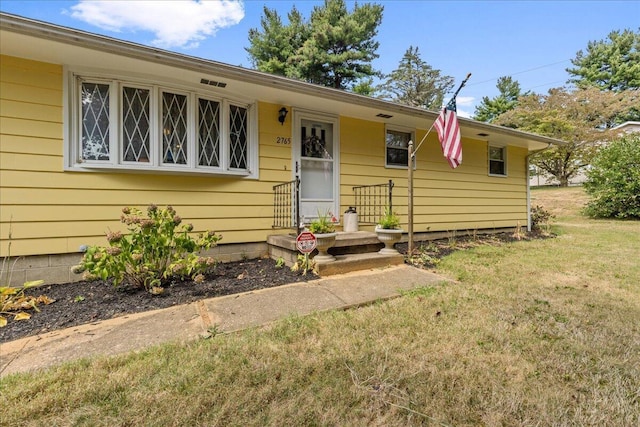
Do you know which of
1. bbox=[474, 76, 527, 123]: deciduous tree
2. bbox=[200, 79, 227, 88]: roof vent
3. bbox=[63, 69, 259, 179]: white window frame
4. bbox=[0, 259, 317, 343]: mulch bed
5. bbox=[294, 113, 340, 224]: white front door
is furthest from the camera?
bbox=[474, 76, 527, 123]: deciduous tree

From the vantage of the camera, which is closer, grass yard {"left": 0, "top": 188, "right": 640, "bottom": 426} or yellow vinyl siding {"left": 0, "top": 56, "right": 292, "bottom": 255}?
grass yard {"left": 0, "top": 188, "right": 640, "bottom": 426}

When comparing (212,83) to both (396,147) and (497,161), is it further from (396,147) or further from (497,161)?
(497,161)

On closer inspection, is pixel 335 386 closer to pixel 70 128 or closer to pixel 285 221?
pixel 285 221

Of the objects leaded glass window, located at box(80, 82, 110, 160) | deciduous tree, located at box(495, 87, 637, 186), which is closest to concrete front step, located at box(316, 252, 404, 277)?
leaded glass window, located at box(80, 82, 110, 160)

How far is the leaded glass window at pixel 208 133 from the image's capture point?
4.32 metres

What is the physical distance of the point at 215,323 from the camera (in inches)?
98.7

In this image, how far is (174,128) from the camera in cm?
414

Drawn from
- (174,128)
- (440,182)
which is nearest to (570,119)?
(440,182)

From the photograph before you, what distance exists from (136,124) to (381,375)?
402 centimetres

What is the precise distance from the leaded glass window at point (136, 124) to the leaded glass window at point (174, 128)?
19 cm

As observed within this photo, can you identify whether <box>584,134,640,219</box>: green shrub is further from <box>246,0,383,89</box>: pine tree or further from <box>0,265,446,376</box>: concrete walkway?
<box>0,265,446,376</box>: concrete walkway

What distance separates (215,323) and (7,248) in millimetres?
2799

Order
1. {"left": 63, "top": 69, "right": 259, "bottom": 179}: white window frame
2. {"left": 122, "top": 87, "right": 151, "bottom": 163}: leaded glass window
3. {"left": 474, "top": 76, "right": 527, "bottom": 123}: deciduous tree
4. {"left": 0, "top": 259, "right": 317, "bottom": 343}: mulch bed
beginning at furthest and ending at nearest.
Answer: {"left": 474, "top": 76, "right": 527, "bottom": 123}: deciduous tree → {"left": 122, "top": 87, "right": 151, "bottom": 163}: leaded glass window → {"left": 63, "top": 69, "right": 259, "bottom": 179}: white window frame → {"left": 0, "top": 259, "right": 317, "bottom": 343}: mulch bed

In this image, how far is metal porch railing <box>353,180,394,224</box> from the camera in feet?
19.4
